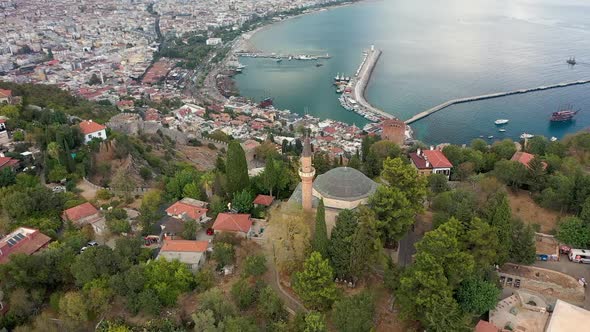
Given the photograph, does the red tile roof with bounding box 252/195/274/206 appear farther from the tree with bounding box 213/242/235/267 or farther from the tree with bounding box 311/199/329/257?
the tree with bounding box 311/199/329/257

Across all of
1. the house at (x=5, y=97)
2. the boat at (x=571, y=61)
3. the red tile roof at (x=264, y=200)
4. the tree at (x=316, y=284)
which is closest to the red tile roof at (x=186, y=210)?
the red tile roof at (x=264, y=200)

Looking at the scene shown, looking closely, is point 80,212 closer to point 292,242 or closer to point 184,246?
point 184,246

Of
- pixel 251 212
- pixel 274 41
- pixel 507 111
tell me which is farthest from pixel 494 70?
pixel 251 212

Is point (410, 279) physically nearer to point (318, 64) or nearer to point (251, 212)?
point (251, 212)

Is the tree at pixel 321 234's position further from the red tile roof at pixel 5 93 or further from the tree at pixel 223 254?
the red tile roof at pixel 5 93

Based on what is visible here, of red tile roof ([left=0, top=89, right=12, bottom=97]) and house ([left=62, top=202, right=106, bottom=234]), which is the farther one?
red tile roof ([left=0, top=89, right=12, bottom=97])

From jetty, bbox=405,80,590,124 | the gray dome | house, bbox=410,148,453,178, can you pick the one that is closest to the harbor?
jetty, bbox=405,80,590,124

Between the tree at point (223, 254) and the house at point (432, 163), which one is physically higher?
the tree at point (223, 254)
